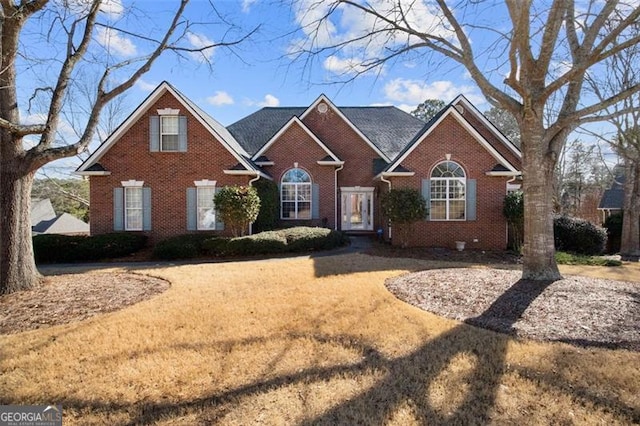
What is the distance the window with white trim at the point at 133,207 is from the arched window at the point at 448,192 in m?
13.2

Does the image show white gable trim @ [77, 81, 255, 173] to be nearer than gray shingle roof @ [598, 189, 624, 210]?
Yes

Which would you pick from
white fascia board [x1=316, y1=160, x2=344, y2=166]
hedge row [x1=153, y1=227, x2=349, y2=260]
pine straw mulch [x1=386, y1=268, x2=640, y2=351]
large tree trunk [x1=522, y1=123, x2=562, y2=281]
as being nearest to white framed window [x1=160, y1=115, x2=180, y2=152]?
hedge row [x1=153, y1=227, x2=349, y2=260]

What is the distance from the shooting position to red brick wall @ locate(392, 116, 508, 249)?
47.4ft

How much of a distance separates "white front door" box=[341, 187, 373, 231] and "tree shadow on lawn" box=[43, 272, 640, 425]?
14637 mm

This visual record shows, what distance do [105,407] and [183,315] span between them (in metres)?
2.48

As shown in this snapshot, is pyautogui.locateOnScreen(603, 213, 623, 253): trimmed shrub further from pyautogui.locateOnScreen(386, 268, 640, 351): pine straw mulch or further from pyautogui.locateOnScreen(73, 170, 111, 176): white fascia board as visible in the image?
pyautogui.locateOnScreen(73, 170, 111, 176): white fascia board

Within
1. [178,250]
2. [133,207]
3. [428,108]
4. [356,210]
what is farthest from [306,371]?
[428,108]

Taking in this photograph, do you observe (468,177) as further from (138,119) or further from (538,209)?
(138,119)

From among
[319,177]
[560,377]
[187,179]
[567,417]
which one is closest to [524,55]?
[560,377]

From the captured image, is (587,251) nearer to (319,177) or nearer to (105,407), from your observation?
(319,177)

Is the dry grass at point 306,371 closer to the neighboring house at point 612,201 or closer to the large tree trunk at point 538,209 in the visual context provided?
the large tree trunk at point 538,209

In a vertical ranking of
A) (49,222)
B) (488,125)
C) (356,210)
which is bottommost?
→ (49,222)

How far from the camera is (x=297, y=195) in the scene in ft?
58.3

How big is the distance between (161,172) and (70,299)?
374 inches
